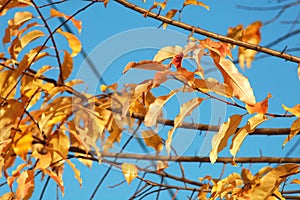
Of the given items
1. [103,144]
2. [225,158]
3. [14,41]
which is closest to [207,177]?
[225,158]

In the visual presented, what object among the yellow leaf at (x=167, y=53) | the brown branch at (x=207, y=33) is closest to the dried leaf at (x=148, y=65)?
the yellow leaf at (x=167, y=53)

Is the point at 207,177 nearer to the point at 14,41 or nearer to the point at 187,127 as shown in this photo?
the point at 187,127

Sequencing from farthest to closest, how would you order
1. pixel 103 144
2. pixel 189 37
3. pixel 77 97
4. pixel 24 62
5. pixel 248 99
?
pixel 103 144 < pixel 77 97 < pixel 24 62 < pixel 189 37 < pixel 248 99

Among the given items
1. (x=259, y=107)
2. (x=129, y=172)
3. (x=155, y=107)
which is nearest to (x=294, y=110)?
(x=259, y=107)

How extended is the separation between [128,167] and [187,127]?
191 millimetres

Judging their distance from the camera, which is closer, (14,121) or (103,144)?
(14,121)

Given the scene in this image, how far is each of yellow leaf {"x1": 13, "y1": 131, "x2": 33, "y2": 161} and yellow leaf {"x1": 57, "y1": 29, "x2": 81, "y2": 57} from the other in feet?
0.83

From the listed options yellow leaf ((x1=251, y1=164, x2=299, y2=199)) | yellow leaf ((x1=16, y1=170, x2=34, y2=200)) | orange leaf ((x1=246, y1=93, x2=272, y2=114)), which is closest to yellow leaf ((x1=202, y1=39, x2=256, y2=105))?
orange leaf ((x1=246, y1=93, x2=272, y2=114))

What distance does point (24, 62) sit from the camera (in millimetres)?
1110

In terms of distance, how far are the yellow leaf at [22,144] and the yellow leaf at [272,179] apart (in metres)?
0.58

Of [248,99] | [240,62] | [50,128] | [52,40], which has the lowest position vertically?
[248,99]

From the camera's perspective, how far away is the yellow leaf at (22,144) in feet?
3.68

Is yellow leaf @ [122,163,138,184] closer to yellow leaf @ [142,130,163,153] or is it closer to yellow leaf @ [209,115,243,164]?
yellow leaf @ [142,130,163,153]

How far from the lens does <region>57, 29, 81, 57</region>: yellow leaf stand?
1.21 metres
